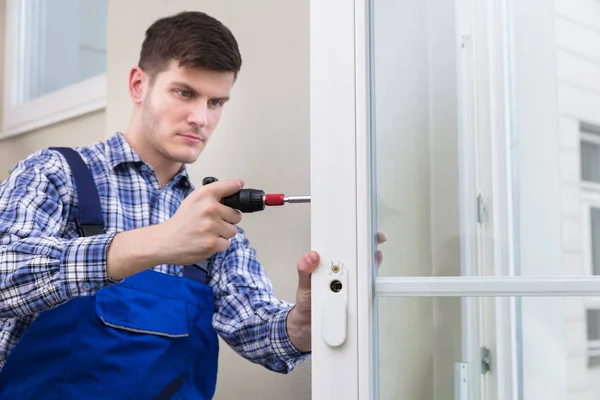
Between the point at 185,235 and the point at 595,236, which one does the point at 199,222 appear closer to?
the point at 185,235

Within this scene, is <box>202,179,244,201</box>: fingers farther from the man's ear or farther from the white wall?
the man's ear

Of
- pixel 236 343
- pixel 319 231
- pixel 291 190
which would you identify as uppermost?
pixel 291 190

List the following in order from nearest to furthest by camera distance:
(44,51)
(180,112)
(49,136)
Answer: (180,112) → (49,136) → (44,51)

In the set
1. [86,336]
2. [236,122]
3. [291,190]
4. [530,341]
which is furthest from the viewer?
[236,122]

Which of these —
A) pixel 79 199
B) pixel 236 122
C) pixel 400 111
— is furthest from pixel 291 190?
pixel 400 111

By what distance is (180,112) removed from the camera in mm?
1270

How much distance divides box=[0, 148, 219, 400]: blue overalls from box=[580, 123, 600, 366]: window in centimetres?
68

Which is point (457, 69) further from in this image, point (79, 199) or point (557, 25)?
point (79, 199)

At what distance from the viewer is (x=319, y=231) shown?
71 centimetres

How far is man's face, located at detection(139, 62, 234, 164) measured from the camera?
1268 mm

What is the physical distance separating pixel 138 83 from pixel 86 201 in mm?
338

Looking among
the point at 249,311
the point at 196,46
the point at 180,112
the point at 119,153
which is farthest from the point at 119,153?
the point at 249,311

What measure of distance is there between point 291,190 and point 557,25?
0.63 metres

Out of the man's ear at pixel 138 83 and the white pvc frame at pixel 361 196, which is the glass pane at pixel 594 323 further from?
the man's ear at pixel 138 83
